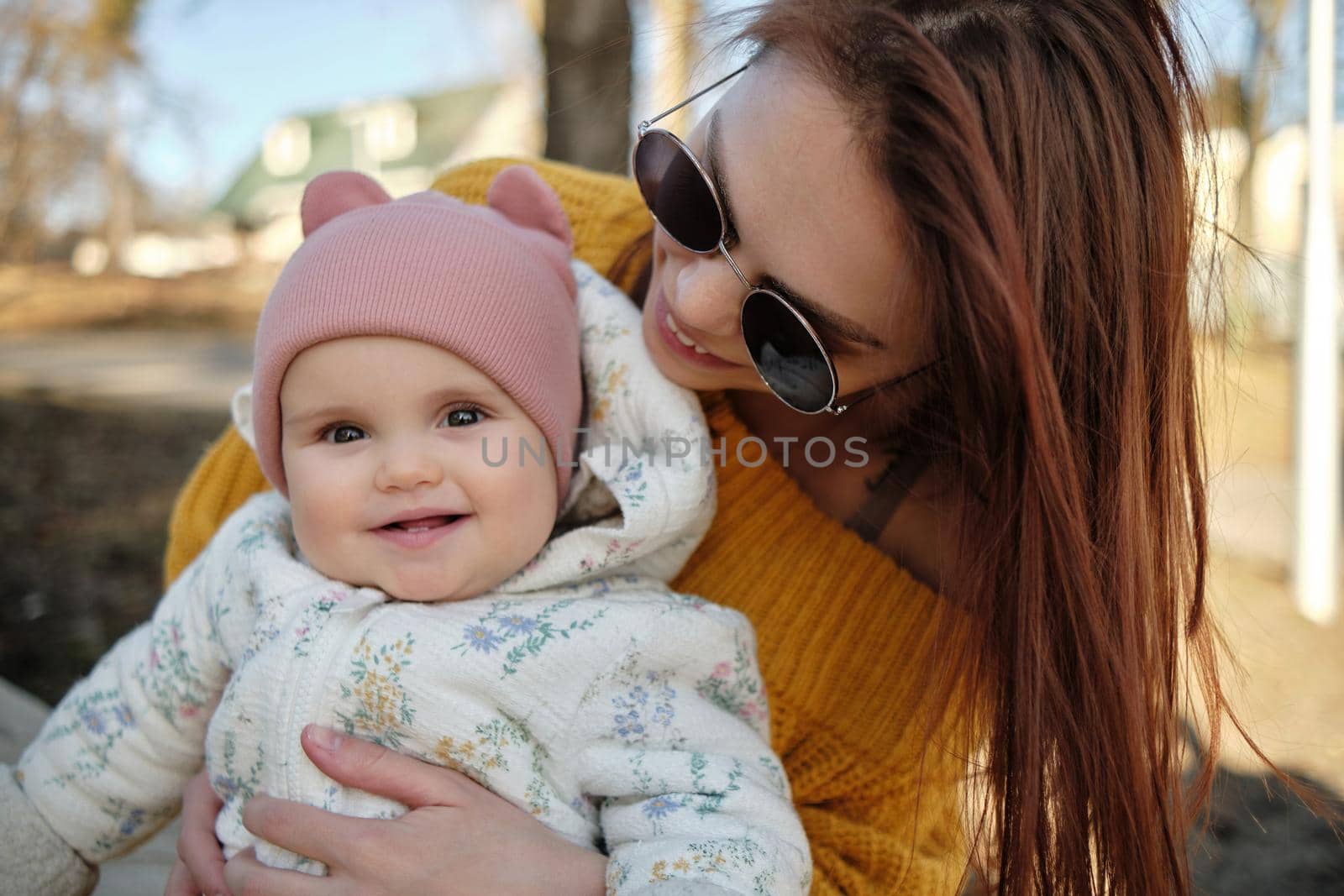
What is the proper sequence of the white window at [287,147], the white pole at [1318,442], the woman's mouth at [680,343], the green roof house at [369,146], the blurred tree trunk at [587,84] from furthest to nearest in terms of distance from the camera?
the white window at [287,147] < the green roof house at [369,146] < the white pole at [1318,442] < the blurred tree trunk at [587,84] < the woman's mouth at [680,343]

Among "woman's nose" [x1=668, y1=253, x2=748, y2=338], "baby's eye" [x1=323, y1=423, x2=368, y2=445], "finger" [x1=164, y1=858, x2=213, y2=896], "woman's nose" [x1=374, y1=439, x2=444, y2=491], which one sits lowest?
"finger" [x1=164, y1=858, x2=213, y2=896]

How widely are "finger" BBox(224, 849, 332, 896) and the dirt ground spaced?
1.48 metres

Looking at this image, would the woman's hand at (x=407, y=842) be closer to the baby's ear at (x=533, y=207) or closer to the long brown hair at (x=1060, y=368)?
the long brown hair at (x=1060, y=368)

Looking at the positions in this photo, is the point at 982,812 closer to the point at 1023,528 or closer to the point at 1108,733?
the point at 1108,733

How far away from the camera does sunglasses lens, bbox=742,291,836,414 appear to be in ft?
4.77

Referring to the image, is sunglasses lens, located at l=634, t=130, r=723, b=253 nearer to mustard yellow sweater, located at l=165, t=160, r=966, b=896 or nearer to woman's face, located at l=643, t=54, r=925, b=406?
woman's face, located at l=643, t=54, r=925, b=406

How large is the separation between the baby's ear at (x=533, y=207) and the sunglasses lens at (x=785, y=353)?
16.5 inches

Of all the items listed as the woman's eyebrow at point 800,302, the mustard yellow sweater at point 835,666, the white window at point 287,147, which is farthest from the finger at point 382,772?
the white window at point 287,147

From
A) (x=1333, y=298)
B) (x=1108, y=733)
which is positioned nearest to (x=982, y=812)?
(x=1108, y=733)

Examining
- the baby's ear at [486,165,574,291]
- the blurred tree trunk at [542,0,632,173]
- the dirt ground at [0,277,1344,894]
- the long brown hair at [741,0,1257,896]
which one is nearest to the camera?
the long brown hair at [741,0,1257,896]

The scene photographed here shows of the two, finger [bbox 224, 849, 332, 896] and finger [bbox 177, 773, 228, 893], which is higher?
finger [bbox 224, 849, 332, 896]

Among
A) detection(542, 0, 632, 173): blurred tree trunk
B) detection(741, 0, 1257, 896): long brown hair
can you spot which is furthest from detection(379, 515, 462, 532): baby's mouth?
detection(542, 0, 632, 173): blurred tree trunk

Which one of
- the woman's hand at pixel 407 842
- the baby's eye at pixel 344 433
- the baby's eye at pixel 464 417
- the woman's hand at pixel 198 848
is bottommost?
the woman's hand at pixel 198 848

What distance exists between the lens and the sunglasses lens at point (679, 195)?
4.89ft
